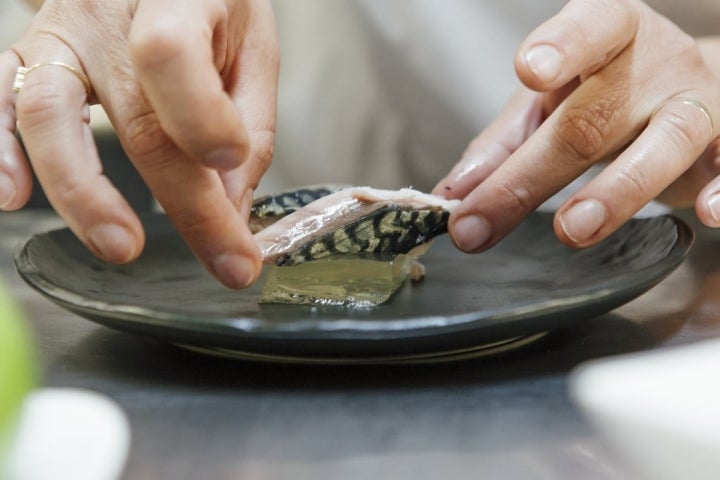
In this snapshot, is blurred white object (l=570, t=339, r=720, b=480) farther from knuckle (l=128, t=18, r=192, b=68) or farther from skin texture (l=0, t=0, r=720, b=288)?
knuckle (l=128, t=18, r=192, b=68)

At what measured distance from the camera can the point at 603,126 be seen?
4.13 feet

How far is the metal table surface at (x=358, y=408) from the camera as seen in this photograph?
2.49ft

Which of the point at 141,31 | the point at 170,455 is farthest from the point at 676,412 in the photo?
the point at 141,31

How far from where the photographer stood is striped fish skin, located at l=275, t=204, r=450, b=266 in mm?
1122

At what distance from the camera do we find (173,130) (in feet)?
2.86

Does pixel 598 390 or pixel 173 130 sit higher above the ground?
pixel 173 130

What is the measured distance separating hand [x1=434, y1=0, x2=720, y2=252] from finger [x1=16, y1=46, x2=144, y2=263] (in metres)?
0.50

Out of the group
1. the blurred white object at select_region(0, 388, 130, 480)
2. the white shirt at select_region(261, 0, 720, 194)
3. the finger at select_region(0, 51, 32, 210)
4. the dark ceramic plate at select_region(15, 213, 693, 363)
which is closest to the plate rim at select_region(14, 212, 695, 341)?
the dark ceramic plate at select_region(15, 213, 693, 363)

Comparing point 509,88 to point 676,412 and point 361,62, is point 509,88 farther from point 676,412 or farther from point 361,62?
point 676,412

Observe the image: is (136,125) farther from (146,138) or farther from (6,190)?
(6,190)

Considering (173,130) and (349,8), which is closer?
(173,130)

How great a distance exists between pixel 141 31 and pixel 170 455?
406 millimetres

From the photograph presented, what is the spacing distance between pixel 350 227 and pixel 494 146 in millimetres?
505

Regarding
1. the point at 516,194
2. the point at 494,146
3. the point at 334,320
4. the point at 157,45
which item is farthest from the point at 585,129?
the point at 157,45
